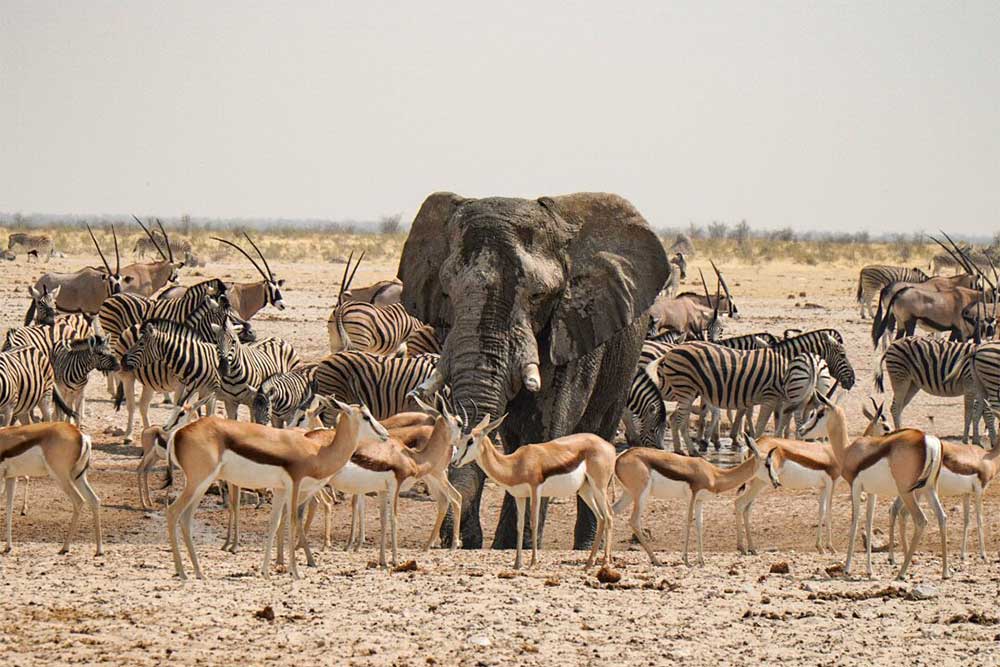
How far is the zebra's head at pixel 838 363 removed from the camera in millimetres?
19031

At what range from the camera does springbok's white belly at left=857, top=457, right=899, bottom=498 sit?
10000mm

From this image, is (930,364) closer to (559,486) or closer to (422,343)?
(422,343)

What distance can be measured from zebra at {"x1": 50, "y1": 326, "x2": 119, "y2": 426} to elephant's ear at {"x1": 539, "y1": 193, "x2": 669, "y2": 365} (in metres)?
6.08

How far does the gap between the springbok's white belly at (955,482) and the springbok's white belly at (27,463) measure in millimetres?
6103

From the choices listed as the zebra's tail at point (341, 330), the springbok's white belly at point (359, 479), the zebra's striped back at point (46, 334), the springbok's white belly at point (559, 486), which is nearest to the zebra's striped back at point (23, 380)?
the zebra's striped back at point (46, 334)

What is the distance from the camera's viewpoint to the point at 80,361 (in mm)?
16219

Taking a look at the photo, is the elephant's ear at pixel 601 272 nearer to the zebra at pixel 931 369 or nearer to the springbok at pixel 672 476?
the springbok at pixel 672 476

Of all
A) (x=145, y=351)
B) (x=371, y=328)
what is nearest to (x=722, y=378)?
(x=371, y=328)

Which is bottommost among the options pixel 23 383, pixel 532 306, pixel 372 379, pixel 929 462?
pixel 23 383

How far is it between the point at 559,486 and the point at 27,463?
11.8ft

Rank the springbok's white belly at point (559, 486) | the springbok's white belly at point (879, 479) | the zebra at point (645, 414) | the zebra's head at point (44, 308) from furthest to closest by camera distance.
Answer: the zebra's head at point (44, 308) → the zebra at point (645, 414) → the springbok's white belly at point (559, 486) → the springbok's white belly at point (879, 479)

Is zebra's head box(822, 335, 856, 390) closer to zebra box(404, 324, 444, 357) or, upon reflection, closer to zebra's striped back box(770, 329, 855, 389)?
zebra's striped back box(770, 329, 855, 389)

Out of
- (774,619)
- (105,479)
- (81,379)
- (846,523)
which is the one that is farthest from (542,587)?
(81,379)

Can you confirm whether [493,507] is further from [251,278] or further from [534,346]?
[251,278]
